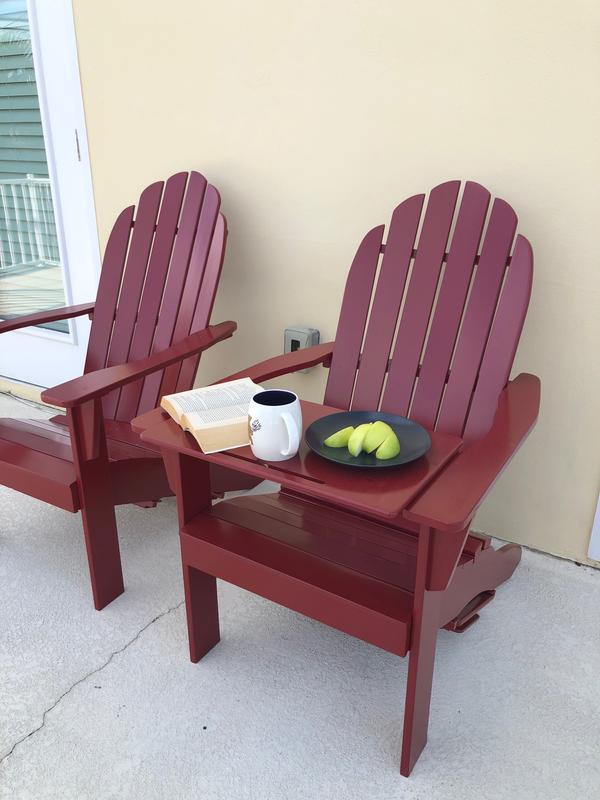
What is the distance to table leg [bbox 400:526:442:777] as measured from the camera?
1.24m

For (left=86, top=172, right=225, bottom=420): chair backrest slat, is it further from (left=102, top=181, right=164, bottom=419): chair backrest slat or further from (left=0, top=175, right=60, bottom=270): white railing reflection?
(left=0, top=175, right=60, bottom=270): white railing reflection

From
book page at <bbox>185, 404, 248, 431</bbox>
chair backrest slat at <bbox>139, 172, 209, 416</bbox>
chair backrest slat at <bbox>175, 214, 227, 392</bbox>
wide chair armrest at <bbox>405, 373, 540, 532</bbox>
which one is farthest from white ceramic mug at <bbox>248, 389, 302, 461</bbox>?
chair backrest slat at <bbox>139, 172, 209, 416</bbox>

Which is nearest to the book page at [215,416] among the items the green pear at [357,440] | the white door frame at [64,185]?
the green pear at [357,440]

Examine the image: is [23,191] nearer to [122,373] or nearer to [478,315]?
[122,373]

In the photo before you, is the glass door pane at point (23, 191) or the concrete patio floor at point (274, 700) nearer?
the concrete patio floor at point (274, 700)

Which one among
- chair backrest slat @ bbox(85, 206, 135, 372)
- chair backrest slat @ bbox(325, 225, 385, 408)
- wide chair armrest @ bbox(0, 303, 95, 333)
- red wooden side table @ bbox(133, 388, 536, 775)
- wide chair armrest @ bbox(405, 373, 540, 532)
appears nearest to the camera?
wide chair armrest @ bbox(405, 373, 540, 532)

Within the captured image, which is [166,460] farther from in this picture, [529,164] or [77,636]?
[529,164]

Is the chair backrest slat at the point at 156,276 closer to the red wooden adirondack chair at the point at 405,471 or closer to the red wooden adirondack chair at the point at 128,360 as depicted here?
the red wooden adirondack chair at the point at 128,360

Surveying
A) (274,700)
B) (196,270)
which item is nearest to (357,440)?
(274,700)

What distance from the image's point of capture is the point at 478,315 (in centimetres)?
172

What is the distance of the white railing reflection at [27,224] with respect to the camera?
294 centimetres

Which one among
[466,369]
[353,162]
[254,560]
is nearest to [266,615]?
[254,560]

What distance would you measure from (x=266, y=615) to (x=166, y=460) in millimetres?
607

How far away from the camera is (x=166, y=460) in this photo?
4.99ft
